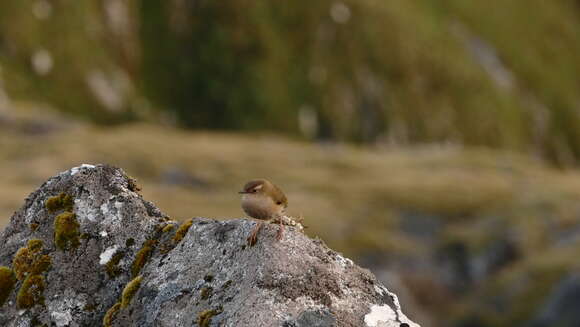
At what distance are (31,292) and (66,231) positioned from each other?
1.30 meters

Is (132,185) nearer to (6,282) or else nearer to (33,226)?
(33,226)

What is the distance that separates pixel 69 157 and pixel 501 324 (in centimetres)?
8144

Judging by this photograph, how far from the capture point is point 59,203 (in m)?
15.8

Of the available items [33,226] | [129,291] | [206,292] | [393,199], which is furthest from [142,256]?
[393,199]

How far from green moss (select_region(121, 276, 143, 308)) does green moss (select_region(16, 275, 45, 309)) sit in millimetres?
1568

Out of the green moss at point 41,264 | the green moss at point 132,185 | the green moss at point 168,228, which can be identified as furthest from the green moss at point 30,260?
the green moss at point 168,228

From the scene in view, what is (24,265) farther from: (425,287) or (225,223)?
(425,287)

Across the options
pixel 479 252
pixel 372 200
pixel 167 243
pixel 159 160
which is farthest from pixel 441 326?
pixel 167 243

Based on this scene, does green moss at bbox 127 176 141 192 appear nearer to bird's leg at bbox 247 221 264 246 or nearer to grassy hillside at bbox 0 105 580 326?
bird's leg at bbox 247 221 264 246

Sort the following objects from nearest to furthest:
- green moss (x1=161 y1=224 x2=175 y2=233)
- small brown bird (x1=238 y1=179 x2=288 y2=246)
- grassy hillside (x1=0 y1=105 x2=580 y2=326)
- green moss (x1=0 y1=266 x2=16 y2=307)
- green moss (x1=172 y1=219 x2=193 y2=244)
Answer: small brown bird (x1=238 y1=179 x2=288 y2=246) < green moss (x1=172 y1=219 x2=193 y2=244) < green moss (x1=0 y1=266 x2=16 y2=307) < green moss (x1=161 y1=224 x2=175 y2=233) < grassy hillside (x1=0 y1=105 x2=580 y2=326)

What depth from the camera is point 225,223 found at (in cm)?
1461

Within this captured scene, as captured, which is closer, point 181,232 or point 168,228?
point 181,232

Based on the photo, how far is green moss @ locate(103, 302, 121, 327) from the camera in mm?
14242

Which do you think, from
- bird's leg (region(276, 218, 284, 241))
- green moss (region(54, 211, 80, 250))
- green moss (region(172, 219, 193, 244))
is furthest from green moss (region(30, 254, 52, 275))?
bird's leg (region(276, 218, 284, 241))
